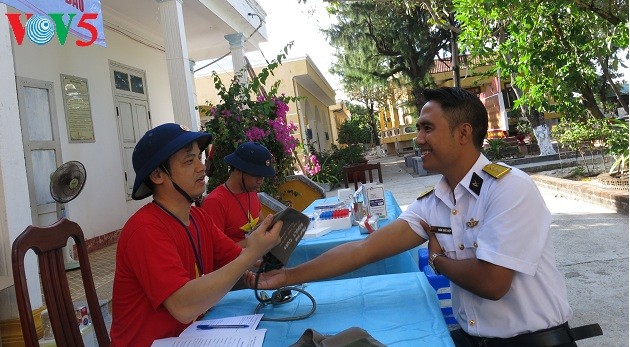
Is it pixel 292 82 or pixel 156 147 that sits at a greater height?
pixel 292 82

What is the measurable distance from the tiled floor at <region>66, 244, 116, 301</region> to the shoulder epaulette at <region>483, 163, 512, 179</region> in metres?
3.37

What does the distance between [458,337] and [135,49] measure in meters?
7.98

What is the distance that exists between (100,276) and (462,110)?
4.38m

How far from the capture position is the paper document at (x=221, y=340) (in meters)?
1.54

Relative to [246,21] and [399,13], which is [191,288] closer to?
[246,21]

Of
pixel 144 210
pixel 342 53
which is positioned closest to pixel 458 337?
pixel 144 210

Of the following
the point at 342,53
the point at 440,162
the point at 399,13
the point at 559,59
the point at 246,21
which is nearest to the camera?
the point at 440,162

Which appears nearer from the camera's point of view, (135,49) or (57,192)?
(57,192)

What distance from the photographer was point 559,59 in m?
6.00

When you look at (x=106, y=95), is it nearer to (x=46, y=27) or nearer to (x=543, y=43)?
(x=46, y=27)

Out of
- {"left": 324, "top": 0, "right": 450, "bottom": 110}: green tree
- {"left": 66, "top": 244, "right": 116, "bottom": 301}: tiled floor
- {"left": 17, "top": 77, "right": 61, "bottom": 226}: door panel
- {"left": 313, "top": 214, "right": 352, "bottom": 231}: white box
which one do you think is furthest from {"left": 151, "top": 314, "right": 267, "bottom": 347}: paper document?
{"left": 324, "top": 0, "right": 450, "bottom": 110}: green tree

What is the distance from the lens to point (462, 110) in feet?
6.17

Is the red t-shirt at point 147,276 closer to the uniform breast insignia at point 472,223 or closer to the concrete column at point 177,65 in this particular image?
the uniform breast insignia at point 472,223

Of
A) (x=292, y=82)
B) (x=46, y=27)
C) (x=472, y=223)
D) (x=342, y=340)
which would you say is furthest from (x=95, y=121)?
(x=292, y=82)
